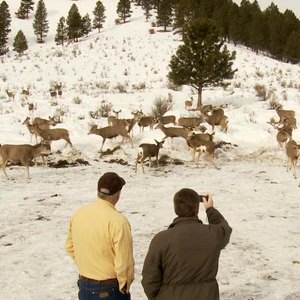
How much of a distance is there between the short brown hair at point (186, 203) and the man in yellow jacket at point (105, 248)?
63cm

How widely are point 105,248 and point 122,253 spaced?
178 mm

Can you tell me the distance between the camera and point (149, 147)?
669 inches

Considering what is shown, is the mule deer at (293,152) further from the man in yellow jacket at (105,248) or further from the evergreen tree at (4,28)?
the evergreen tree at (4,28)

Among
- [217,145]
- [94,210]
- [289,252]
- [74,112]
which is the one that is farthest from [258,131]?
[94,210]

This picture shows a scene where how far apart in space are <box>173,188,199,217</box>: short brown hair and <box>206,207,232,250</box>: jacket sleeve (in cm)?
27

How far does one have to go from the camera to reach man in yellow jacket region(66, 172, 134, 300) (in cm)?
445

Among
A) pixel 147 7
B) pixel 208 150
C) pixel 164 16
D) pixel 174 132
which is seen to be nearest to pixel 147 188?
pixel 208 150

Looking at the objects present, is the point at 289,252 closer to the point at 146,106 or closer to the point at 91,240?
the point at 91,240

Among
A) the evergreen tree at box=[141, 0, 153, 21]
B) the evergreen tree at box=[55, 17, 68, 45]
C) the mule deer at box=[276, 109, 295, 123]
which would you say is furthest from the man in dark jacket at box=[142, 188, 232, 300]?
the evergreen tree at box=[141, 0, 153, 21]

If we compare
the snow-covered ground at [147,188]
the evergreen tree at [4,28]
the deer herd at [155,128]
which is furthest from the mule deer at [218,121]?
the evergreen tree at [4,28]

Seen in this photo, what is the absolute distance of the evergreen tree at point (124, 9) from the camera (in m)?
76.8

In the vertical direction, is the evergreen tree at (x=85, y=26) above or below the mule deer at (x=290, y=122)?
above

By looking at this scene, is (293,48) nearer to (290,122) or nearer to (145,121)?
(290,122)

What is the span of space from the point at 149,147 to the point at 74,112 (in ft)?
29.9
